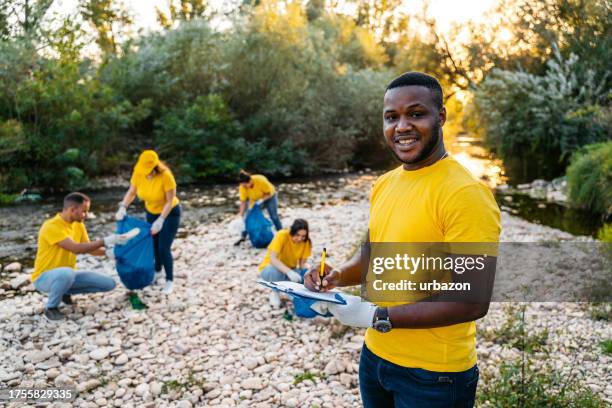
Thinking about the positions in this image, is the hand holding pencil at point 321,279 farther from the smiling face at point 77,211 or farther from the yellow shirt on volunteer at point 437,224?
the smiling face at point 77,211

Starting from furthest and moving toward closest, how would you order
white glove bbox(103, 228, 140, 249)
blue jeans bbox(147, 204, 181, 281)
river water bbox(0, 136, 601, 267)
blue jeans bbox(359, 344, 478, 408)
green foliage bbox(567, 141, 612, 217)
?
green foliage bbox(567, 141, 612, 217) < river water bbox(0, 136, 601, 267) < blue jeans bbox(147, 204, 181, 281) < white glove bbox(103, 228, 140, 249) < blue jeans bbox(359, 344, 478, 408)

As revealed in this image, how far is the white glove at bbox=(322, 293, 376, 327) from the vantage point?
1.61m

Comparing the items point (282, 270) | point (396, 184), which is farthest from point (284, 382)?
point (396, 184)

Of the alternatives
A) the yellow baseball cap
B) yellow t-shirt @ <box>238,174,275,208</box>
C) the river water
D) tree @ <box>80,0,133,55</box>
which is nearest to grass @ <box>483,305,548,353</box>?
the yellow baseball cap

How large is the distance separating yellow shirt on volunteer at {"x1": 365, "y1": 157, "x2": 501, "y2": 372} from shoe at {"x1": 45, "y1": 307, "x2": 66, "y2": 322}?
464cm

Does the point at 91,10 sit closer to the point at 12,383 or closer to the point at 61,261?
the point at 61,261

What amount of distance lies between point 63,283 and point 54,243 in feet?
1.48

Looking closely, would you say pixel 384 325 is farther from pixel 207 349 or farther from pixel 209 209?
pixel 209 209

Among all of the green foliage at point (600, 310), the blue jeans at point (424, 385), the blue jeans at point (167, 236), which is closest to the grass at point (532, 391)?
the green foliage at point (600, 310)

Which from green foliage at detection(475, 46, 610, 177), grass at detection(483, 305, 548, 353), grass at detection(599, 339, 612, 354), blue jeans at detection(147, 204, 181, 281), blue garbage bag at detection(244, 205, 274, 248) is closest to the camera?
grass at detection(599, 339, 612, 354)

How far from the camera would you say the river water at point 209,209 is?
32.7 feet

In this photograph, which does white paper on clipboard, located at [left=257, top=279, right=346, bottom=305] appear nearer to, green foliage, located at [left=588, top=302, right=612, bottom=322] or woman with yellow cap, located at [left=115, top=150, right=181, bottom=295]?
woman with yellow cap, located at [left=115, top=150, right=181, bottom=295]

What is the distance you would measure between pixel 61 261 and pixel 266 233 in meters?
3.64

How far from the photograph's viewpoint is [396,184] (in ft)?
5.87
